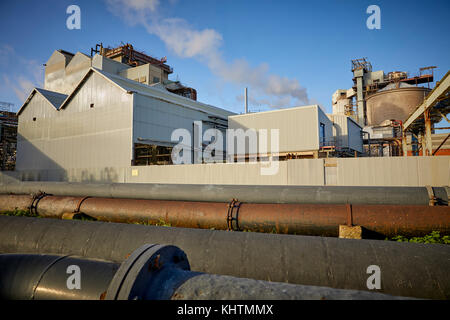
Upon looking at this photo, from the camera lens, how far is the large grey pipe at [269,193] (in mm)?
5879

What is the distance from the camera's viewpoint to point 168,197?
7.50 m

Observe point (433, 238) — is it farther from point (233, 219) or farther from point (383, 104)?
point (383, 104)

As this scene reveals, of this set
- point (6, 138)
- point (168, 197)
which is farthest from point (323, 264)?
point (6, 138)

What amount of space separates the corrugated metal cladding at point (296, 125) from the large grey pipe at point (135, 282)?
18.7 metres

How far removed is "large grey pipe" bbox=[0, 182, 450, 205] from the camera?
5.88m

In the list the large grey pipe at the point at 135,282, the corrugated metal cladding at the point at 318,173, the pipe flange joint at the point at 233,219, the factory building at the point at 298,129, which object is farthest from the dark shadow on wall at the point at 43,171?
the large grey pipe at the point at 135,282

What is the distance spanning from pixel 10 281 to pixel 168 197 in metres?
5.68

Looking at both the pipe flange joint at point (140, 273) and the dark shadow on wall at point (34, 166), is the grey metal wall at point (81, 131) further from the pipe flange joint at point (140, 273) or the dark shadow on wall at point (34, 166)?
the pipe flange joint at point (140, 273)

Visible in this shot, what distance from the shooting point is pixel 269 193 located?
666 cm

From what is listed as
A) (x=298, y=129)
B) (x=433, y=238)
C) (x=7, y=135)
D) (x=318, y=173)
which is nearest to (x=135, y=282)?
(x=433, y=238)

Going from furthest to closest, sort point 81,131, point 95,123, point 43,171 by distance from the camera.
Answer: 1. point 43,171
2. point 81,131
3. point 95,123

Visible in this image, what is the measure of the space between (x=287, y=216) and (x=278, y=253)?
2057 millimetres
